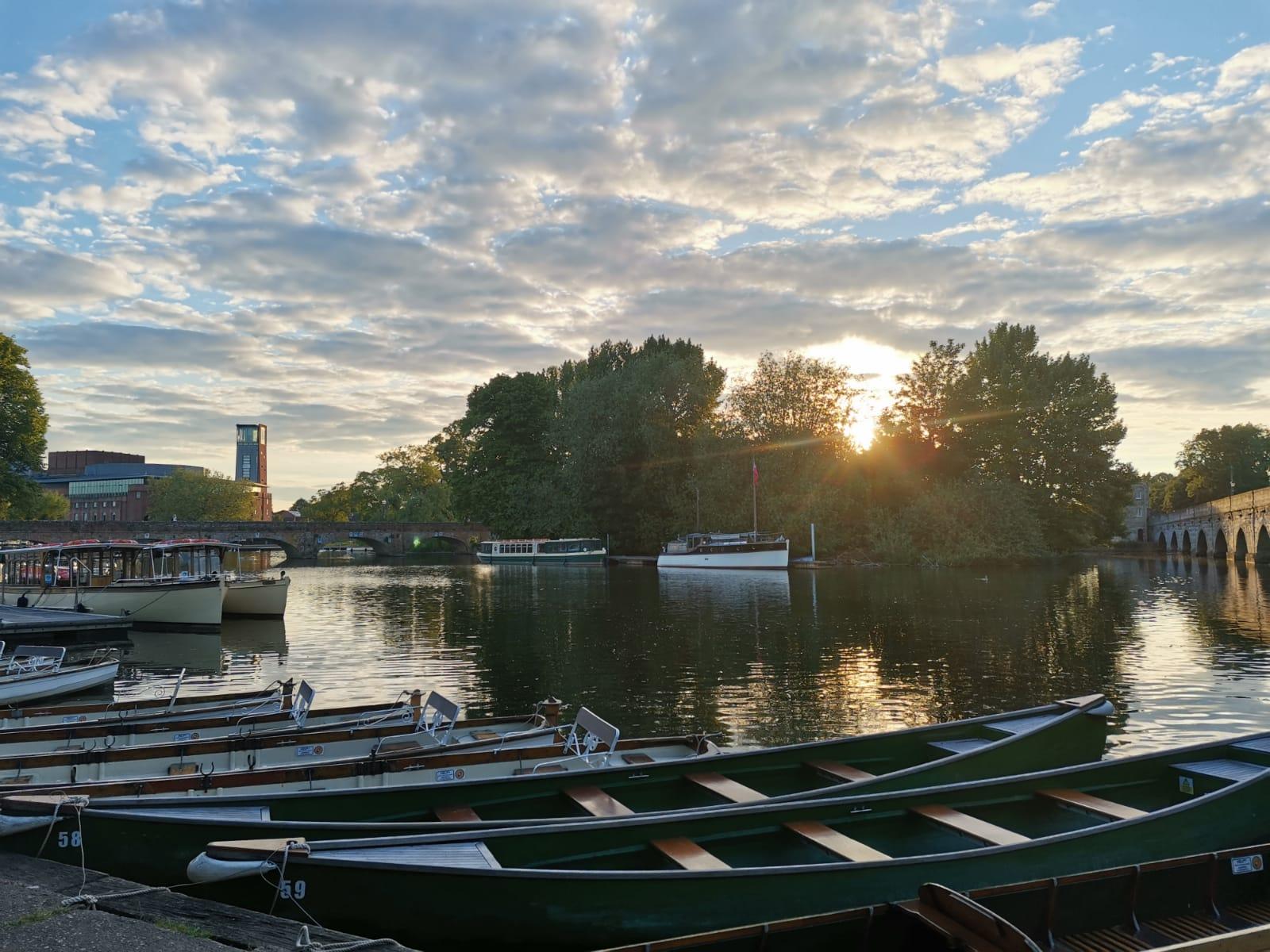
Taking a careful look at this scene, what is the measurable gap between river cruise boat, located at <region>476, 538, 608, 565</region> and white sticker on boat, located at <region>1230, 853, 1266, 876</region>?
77164mm

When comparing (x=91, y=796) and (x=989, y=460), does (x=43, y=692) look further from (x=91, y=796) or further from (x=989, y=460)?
(x=989, y=460)

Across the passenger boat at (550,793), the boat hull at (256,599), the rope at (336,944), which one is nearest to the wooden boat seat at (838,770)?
the passenger boat at (550,793)

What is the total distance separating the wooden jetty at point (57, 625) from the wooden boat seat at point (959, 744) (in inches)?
1108

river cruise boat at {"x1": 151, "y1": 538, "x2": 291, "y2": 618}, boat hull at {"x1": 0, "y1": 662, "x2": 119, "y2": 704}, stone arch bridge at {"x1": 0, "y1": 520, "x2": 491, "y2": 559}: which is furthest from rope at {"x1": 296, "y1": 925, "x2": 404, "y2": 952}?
stone arch bridge at {"x1": 0, "y1": 520, "x2": 491, "y2": 559}

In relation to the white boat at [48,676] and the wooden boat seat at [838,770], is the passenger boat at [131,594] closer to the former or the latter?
Answer: the white boat at [48,676]

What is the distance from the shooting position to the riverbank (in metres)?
6.21

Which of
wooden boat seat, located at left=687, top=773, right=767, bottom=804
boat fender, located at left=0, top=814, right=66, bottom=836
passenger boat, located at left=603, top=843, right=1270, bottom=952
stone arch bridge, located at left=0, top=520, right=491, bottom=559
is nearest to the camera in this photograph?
passenger boat, located at left=603, top=843, right=1270, bottom=952

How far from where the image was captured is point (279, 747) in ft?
40.8

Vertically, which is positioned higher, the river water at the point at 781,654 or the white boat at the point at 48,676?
the white boat at the point at 48,676

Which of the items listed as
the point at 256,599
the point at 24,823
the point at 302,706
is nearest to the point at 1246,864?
the point at 24,823

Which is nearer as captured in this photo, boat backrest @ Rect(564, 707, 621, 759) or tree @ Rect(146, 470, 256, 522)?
boat backrest @ Rect(564, 707, 621, 759)

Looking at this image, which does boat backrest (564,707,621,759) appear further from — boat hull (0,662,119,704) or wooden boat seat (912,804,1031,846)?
boat hull (0,662,119,704)

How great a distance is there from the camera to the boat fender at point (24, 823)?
25.6ft

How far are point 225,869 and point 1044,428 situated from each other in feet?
291
